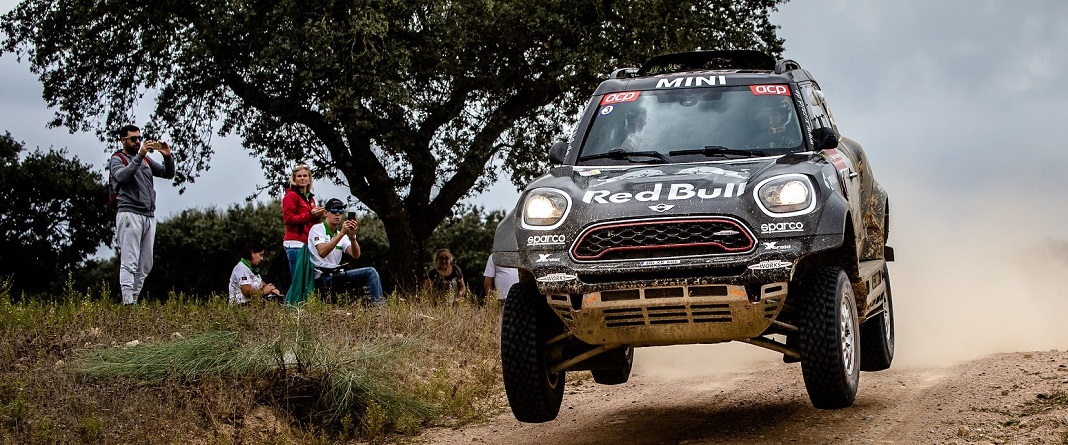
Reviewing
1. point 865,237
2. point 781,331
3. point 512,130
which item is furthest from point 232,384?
point 512,130

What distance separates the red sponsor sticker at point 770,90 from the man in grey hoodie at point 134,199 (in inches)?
264

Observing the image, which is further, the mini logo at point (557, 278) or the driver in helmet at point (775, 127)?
the driver in helmet at point (775, 127)

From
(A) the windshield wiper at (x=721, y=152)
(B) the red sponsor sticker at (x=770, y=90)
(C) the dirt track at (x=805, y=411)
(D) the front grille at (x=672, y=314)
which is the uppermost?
(B) the red sponsor sticker at (x=770, y=90)

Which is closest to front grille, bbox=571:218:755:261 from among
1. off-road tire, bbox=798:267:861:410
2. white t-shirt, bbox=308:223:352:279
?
off-road tire, bbox=798:267:861:410

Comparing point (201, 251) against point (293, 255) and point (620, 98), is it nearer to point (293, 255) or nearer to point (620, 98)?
point (293, 255)

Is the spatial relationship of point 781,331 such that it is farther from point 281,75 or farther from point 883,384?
point 281,75

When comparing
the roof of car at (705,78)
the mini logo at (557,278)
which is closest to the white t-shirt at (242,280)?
the roof of car at (705,78)

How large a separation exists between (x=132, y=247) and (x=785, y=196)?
807 cm

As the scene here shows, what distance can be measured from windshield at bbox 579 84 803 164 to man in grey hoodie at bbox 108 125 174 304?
19.6 ft

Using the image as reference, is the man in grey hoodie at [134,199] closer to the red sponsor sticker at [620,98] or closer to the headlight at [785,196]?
the red sponsor sticker at [620,98]

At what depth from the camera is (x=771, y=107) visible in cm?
830

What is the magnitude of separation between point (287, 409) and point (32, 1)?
56.9 ft

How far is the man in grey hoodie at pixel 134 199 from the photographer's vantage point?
41.3ft

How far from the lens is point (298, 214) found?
13.3 m
